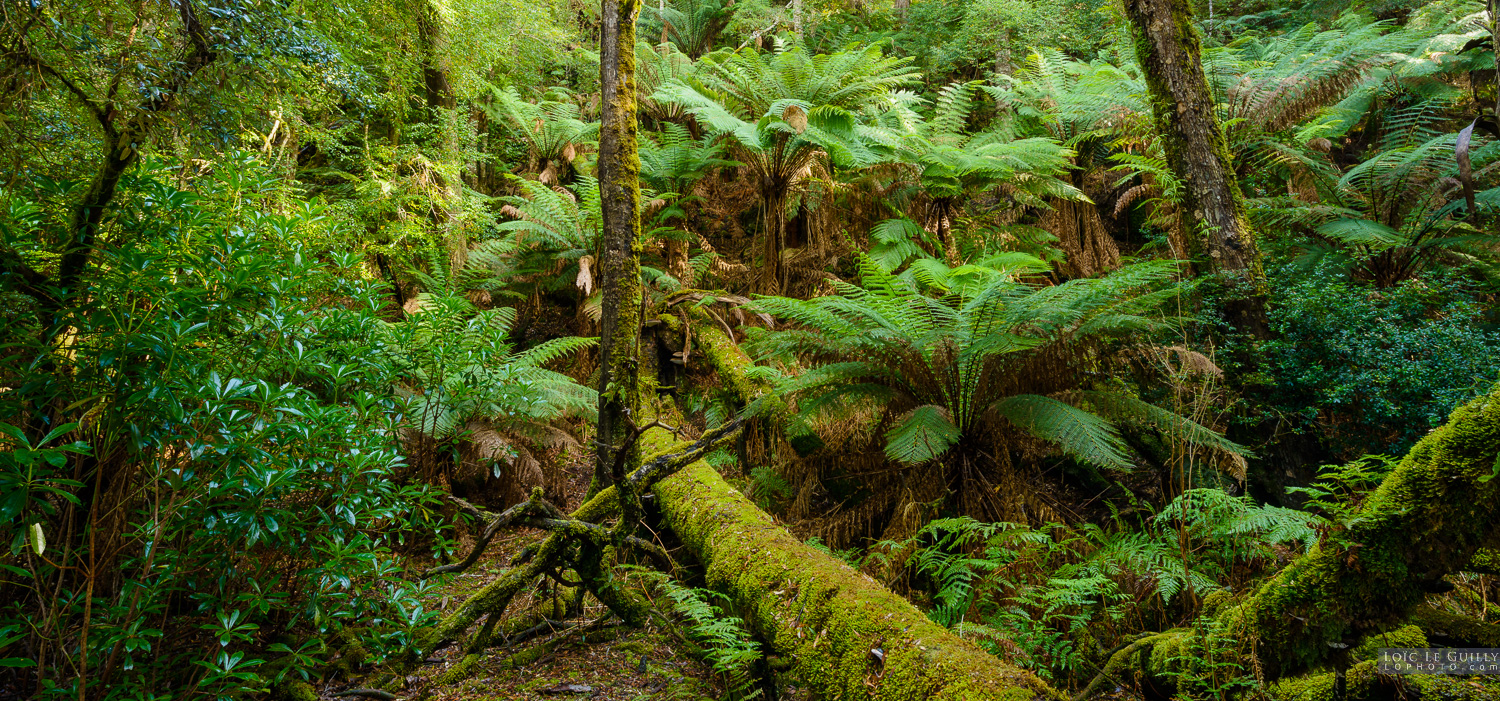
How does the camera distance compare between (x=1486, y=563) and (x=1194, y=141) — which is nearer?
(x=1486, y=563)

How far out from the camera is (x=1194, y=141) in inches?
179

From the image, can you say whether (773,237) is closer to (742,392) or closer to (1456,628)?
(742,392)

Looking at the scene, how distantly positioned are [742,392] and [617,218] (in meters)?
1.65

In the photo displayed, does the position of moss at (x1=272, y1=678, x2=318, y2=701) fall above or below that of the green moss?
below

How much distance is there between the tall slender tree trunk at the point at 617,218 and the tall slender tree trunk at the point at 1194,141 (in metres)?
3.58

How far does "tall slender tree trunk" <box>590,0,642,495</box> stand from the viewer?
3.87 m

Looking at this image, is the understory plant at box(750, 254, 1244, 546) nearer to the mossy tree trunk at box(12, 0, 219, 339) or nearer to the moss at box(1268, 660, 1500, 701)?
the moss at box(1268, 660, 1500, 701)

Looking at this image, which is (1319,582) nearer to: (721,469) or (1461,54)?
(721,469)

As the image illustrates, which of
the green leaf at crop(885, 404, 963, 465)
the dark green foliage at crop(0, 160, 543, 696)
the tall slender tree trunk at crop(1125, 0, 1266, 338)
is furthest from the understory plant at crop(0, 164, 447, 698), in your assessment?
the tall slender tree trunk at crop(1125, 0, 1266, 338)

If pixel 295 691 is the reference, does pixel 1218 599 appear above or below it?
above

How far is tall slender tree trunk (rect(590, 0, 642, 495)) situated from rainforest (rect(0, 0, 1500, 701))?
0.02 meters

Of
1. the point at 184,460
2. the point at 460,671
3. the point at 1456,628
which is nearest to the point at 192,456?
the point at 184,460

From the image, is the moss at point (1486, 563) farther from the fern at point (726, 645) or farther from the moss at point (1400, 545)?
the fern at point (726, 645)

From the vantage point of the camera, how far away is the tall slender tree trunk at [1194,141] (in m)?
4.45
